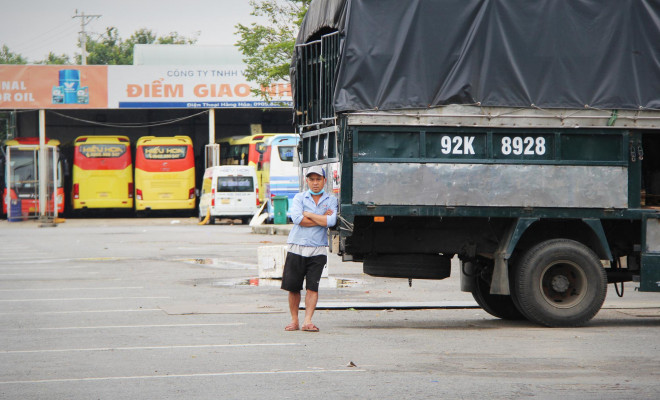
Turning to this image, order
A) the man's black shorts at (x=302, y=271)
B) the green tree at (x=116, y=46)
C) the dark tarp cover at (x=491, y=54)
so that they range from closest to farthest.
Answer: the man's black shorts at (x=302, y=271) < the dark tarp cover at (x=491, y=54) < the green tree at (x=116, y=46)

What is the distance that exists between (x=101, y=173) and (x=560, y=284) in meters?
40.1

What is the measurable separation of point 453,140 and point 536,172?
96cm

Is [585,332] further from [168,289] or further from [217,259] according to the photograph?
[217,259]

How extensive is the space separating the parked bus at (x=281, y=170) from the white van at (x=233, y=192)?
827mm

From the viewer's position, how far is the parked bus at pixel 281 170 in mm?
40219

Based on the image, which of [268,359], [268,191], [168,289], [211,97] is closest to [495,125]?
[268,359]

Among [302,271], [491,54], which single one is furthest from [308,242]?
[491,54]

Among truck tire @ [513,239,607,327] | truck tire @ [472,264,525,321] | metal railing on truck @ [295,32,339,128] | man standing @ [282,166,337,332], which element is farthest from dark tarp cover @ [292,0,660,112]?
truck tire @ [472,264,525,321]

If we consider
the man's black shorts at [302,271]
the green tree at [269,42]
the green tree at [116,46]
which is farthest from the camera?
the green tree at [116,46]

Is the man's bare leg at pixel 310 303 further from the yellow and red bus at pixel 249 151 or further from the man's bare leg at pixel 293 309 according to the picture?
the yellow and red bus at pixel 249 151

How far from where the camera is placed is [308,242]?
36.6ft

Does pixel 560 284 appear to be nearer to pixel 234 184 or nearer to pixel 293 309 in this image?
pixel 293 309

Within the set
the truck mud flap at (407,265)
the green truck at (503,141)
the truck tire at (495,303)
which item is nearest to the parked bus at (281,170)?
the truck tire at (495,303)

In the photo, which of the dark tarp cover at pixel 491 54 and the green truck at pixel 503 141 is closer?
the green truck at pixel 503 141
